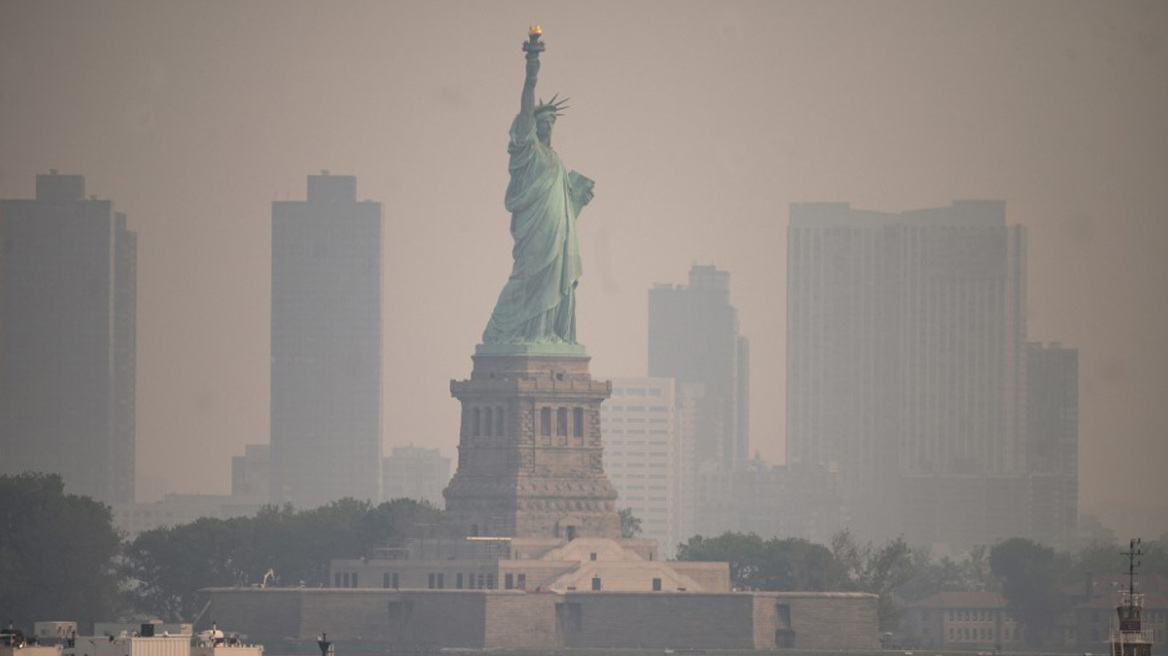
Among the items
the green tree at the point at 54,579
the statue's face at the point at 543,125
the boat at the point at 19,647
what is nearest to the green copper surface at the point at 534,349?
the statue's face at the point at 543,125

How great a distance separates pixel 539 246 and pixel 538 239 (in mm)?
312

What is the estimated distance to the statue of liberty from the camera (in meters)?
196

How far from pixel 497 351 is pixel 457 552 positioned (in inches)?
367

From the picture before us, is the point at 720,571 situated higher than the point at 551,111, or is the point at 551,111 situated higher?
the point at 551,111

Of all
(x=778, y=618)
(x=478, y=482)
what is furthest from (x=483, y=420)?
(x=778, y=618)

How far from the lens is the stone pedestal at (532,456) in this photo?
641 ft

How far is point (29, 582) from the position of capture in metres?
197

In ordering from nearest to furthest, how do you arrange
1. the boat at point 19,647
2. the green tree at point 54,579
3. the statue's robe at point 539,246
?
the boat at point 19,647 → the green tree at point 54,579 → the statue's robe at point 539,246

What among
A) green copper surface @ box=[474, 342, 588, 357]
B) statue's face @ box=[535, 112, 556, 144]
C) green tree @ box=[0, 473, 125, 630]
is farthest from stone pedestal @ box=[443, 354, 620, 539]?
green tree @ box=[0, 473, 125, 630]

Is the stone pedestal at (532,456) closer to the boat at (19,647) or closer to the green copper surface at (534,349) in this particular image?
the green copper surface at (534,349)

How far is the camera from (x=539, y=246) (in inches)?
7766

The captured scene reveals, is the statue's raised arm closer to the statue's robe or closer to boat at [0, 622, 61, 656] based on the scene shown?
the statue's robe

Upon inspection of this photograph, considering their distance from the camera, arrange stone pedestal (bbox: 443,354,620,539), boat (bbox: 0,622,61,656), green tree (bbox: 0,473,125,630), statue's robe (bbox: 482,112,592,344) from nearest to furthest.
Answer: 1. boat (bbox: 0,622,61,656)
2. green tree (bbox: 0,473,125,630)
3. stone pedestal (bbox: 443,354,620,539)
4. statue's robe (bbox: 482,112,592,344)

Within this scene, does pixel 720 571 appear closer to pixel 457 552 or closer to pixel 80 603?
pixel 457 552
